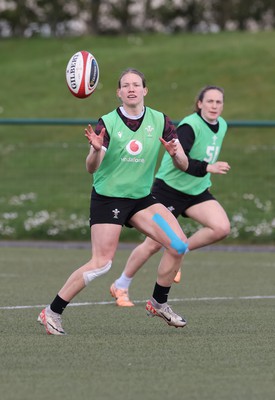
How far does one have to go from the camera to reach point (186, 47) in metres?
40.2

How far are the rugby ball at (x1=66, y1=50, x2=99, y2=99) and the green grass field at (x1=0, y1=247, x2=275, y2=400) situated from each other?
6.21 ft

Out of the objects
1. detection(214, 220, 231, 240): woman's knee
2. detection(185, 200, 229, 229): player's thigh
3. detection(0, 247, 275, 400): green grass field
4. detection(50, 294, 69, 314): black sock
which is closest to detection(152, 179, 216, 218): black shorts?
detection(185, 200, 229, 229): player's thigh

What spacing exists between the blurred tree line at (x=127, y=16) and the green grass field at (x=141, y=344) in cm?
4060

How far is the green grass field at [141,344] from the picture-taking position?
6.56 metres

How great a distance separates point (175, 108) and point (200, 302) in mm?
22446

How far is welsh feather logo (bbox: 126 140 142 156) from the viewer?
895cm

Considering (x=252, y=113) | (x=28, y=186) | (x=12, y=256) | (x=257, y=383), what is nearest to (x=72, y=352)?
(x=257, y=383)

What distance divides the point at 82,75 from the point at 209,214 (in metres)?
2.49

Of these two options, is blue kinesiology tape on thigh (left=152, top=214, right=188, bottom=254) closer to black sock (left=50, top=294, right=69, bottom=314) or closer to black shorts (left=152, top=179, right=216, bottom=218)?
black sock (left=50, top=294, right=69, bottom=314)

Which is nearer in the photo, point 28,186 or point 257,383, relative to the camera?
point 257,383

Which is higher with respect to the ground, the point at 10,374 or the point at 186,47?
the point at 10,374

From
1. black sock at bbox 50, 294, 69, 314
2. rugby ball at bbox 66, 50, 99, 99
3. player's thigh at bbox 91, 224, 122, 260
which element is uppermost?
rugby ball at bbox 66, 50, 99, 99

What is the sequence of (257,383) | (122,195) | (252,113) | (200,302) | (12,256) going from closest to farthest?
(257,383), (122,195), (200,302), (12,256), (252,113)

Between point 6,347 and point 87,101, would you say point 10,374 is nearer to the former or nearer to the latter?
point 6,347
